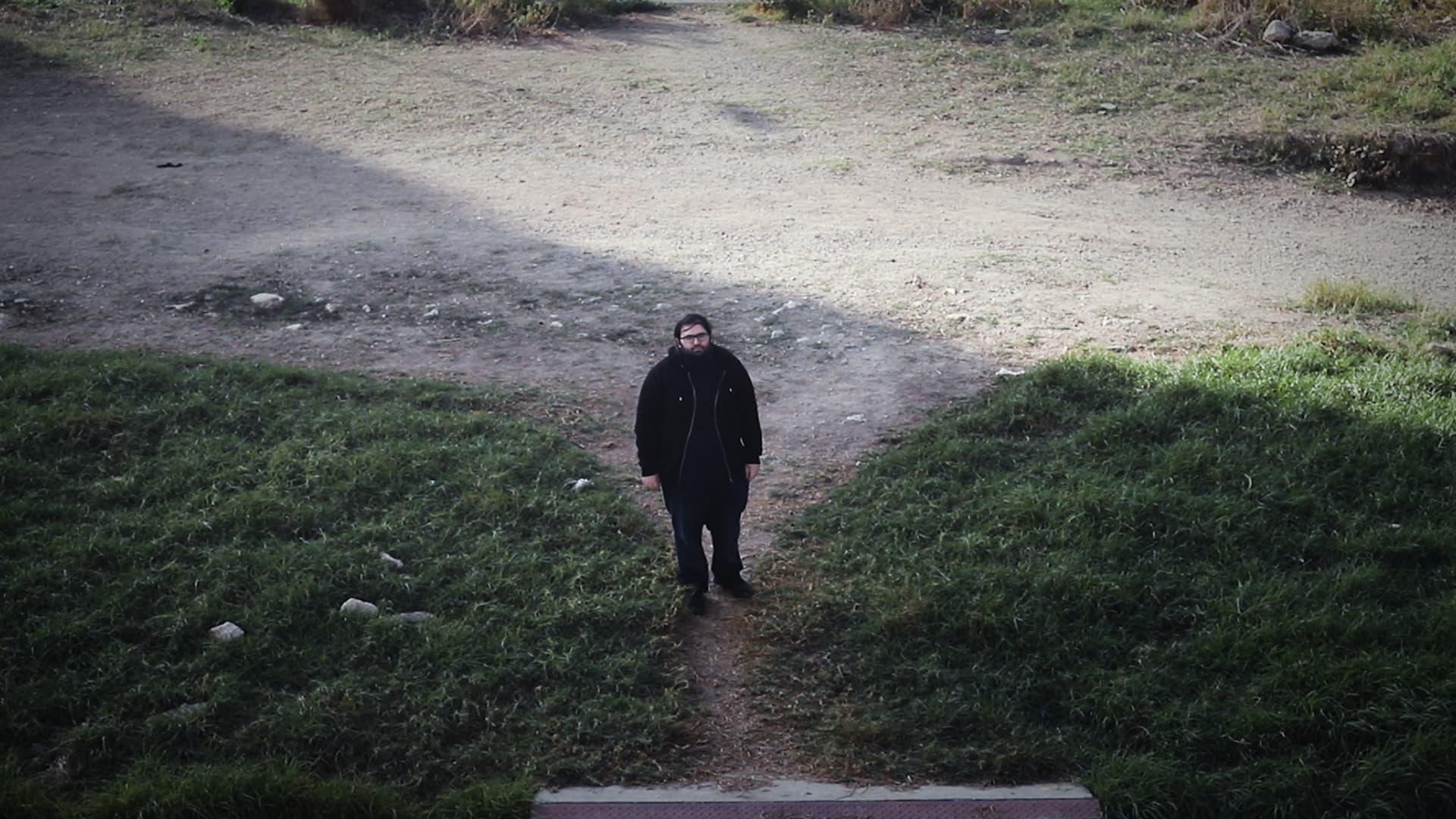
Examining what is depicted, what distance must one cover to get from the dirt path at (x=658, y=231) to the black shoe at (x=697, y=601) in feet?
0.19

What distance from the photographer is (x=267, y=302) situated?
29.4 ft

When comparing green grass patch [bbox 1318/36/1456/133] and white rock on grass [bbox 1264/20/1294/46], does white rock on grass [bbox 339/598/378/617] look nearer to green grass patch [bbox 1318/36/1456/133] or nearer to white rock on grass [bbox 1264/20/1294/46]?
green grass patch [bbox 1318/36/1456/133]

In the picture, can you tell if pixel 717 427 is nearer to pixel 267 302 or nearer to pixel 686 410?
pixel 686 410

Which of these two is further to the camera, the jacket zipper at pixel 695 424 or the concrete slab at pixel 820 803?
the jacket zipper at pixel 695 424

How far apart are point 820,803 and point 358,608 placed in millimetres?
2183

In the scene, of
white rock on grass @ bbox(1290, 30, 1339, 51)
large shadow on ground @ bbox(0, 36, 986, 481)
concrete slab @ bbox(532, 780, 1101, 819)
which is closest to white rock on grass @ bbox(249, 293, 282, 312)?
large shadow on ground @ bbox(0, 36, 986, 481)

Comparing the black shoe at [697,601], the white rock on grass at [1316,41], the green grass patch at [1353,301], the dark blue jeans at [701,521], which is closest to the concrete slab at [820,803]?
the black shoe at [697,601]

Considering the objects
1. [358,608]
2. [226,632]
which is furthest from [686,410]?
[226,632]

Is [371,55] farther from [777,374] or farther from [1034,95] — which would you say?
[777,374]

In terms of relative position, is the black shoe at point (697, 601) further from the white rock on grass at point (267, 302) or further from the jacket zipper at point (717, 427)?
the white rock on grass at point (267, 302)

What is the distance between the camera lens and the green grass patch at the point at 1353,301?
29.8ft

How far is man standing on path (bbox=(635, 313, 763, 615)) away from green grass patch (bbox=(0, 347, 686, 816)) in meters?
0.33

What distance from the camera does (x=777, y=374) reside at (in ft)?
27.0

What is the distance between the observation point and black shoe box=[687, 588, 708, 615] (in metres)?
5.79
